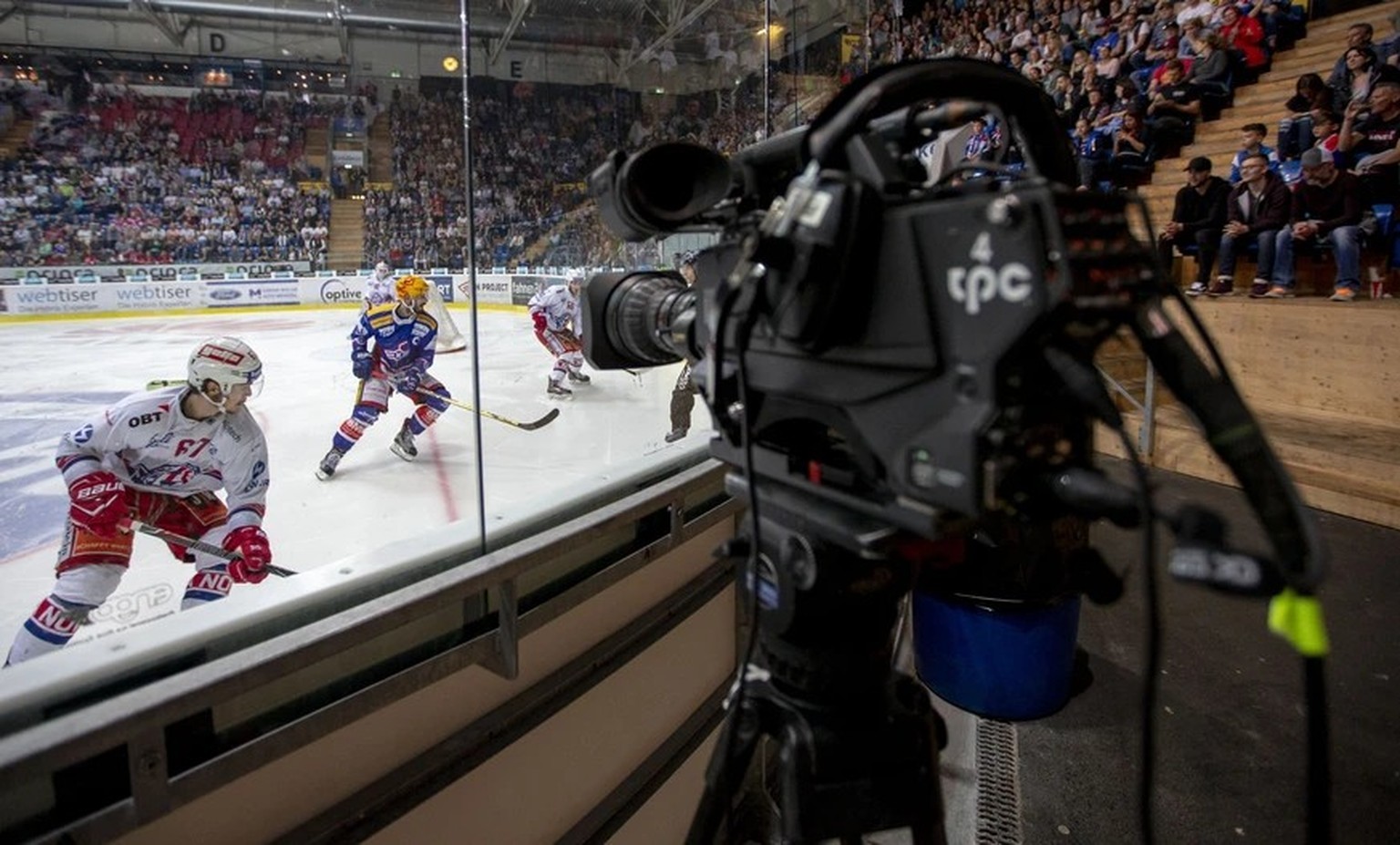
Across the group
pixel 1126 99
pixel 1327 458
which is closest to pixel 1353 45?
pixel 1126 99

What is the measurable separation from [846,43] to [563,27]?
1.00m

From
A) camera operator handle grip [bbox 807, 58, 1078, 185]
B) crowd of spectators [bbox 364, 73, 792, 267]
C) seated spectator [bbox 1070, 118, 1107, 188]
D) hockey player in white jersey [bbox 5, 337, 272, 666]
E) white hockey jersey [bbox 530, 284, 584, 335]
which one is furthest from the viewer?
seated spectator [bbox 1070, 118, 1107, 188]

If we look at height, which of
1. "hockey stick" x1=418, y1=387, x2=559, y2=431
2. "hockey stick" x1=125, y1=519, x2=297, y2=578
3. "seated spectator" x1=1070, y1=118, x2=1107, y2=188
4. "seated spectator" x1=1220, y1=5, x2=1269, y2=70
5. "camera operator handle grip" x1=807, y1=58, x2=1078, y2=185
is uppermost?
"seated spectator" x1=1220, y1=5, x2=1269, y2=70

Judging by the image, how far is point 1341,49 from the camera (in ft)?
18.1

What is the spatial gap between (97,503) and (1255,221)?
562 centimetres

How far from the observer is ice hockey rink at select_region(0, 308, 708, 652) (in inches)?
90.2

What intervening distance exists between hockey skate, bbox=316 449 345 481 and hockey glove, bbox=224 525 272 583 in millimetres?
1311

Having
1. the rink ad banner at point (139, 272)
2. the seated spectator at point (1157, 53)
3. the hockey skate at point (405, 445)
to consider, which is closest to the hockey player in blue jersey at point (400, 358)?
the hockey skate at point (405, 445)

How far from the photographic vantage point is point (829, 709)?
25.6 inches

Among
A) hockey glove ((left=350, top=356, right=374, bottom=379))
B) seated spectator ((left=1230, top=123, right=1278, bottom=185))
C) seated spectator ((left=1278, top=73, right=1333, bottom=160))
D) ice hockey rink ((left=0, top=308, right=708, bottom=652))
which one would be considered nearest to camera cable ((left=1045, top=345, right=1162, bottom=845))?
ice hockey rink ((left=0, top=308, right=708, bottom=652))

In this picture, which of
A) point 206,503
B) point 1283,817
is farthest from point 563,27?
point 1283,817

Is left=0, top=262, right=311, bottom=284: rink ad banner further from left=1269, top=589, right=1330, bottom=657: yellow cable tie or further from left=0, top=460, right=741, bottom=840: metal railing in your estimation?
left=1269, top=589, right=1330, bottom=657: yellow cable tie

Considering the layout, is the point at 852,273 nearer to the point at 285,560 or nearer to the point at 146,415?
the point at 146,415

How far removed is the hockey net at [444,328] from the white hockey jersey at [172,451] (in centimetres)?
223
